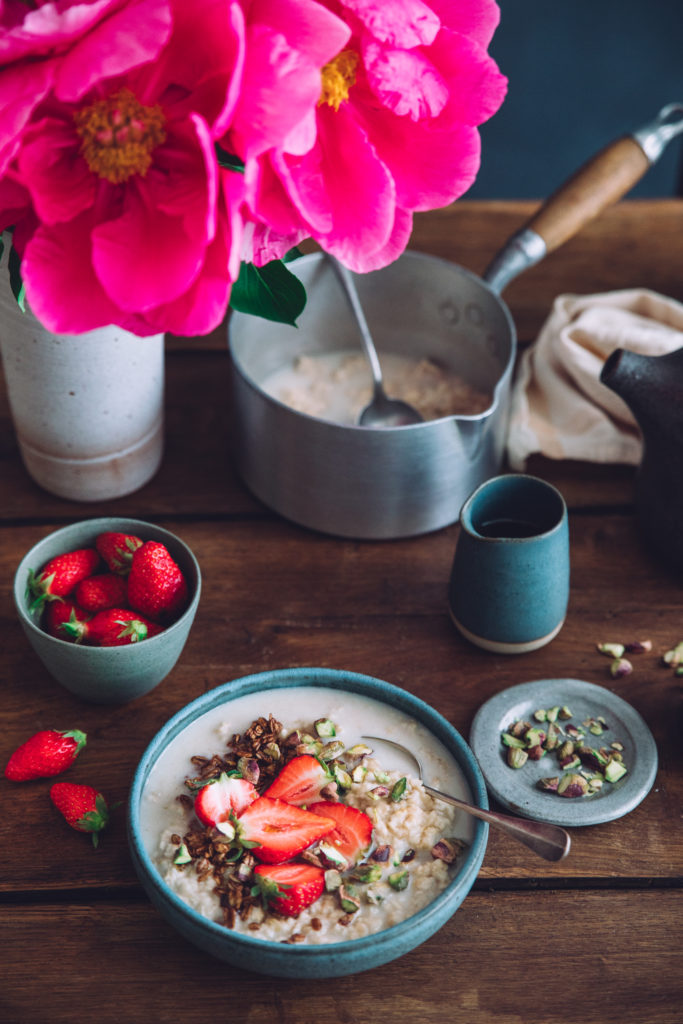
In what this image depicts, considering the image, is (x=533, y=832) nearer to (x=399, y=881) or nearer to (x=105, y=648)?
(x=399, y=881)

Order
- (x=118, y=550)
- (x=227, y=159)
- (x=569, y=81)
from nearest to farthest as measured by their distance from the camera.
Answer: (x=227, y=159)
(x=118, y=550)
(x=569, y=81)

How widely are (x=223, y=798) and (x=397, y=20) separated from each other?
0.50 meters

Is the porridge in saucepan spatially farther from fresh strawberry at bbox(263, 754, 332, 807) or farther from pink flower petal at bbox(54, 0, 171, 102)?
pink flower petal at bbox(54, 0, 171, 102)

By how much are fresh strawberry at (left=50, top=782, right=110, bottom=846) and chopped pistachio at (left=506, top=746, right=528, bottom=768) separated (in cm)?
30

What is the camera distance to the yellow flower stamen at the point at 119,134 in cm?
56

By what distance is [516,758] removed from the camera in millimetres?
791

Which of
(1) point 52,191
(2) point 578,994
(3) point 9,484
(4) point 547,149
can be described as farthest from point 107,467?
(4) point 547,149

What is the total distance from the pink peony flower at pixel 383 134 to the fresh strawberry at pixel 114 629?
11.9 inches

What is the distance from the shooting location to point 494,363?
3.47 feet

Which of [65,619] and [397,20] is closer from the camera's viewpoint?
[397,20]

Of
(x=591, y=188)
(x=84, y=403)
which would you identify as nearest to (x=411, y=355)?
(x=591, y=188)

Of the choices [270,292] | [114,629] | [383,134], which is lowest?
[114,629]

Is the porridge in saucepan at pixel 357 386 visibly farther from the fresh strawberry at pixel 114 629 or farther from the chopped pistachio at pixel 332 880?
the chopped pistachio at pixel 332 880

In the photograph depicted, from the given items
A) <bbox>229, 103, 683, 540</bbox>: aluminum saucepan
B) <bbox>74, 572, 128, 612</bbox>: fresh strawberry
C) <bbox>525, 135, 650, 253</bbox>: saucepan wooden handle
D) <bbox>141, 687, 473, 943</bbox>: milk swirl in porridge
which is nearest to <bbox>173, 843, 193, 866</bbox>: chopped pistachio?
<bbox>141, 687, 473, 943</bbox>: milk swirl in porridge
